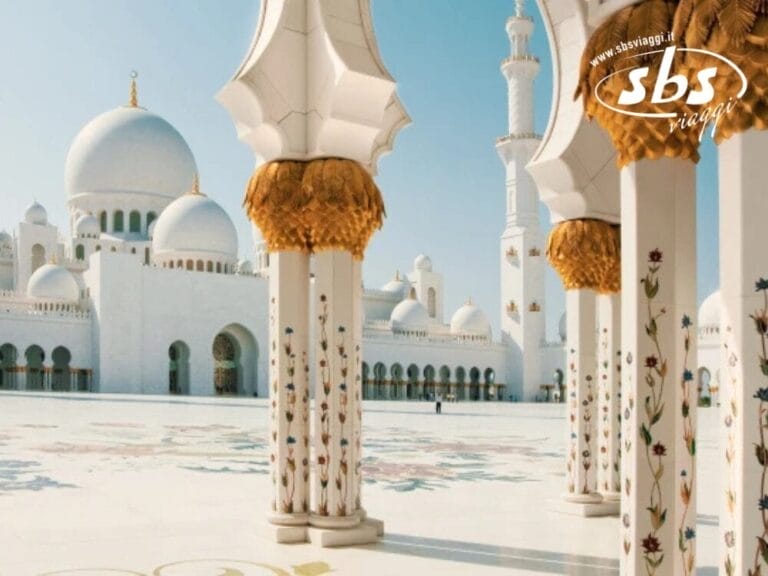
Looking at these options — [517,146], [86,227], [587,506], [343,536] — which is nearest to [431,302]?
[517,146]

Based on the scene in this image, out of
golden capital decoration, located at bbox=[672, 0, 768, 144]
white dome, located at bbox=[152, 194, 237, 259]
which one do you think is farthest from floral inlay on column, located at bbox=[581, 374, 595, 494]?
white dome, located at bbox=[152, 194, 237, 259]

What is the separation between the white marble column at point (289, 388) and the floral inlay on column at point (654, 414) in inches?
57.7

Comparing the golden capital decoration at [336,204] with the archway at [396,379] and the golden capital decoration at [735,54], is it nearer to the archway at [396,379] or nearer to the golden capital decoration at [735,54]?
the golden capital decoration at [735,54]

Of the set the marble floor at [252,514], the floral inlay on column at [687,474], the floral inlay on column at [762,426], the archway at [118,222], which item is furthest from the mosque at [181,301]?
the floral inlay on column at [762,426]

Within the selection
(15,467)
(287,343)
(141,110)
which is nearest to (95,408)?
(15,467)

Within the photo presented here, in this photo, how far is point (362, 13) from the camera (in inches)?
120

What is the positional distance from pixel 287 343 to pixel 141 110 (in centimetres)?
2322

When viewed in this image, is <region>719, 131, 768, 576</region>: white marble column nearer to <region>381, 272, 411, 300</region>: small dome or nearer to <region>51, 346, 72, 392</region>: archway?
<region>51, 346, 72, 392</region>: archway

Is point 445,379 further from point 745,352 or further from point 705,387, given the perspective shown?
point 745,352

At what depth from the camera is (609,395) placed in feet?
11.7

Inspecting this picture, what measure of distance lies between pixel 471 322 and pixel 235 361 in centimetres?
760

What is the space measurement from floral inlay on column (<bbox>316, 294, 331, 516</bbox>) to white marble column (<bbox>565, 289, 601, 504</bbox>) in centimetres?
117

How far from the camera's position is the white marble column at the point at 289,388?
117 inches

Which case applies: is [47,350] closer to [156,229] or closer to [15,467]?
[156,229]
